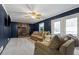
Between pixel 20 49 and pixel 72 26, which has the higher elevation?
pixel 72 26

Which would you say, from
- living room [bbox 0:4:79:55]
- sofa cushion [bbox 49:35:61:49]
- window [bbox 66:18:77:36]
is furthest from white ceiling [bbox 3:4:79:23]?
sofa cushion [bbox 49:35:61:49]

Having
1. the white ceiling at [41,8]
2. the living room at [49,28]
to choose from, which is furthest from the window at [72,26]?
the white ceiling at [41,8]

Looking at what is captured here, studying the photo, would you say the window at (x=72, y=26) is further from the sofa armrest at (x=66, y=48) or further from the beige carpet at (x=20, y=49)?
the sofa armrest at (x=66, y=48)

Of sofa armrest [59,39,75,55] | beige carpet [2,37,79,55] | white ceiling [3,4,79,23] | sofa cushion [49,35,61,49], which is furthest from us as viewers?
white ceiling [3,4,79,23]

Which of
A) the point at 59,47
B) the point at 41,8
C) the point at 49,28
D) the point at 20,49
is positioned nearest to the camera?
the point at 59,47

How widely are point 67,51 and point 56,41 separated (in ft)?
1.17

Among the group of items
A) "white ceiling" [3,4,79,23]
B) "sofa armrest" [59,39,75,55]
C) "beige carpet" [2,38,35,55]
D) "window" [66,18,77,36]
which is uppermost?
"white ceiling" [3,4,79,23]

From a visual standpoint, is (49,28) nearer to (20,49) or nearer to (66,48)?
(20,49)

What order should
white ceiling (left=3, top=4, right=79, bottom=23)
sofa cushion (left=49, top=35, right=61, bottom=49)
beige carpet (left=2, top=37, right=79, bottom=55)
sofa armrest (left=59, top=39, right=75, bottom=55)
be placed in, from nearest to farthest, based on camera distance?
sofa armrest (left=59, top=39, right=75, bottom=55)
sofa cushion (left=49, top=35, right=61, bottom=49)
beige carpet (left=2, top=37, right=79, bottom=55)
white ceiling (left=3, top=4, right=79, bottom=23)

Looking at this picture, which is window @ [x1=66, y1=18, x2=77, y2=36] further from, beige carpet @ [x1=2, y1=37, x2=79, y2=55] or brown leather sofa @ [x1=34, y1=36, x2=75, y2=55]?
brown leather sofa @ [x1=34, y1=36, x2=75, y2=55]

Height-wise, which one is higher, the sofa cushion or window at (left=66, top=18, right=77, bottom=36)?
window at (left=66, top=18, right=77, bottom=36)

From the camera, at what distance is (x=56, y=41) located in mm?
2461

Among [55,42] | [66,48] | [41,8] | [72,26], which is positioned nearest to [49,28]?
[41,8]

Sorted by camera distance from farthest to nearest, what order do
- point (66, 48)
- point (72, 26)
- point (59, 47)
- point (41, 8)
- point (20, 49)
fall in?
point (20, 49) → point (41, 8) → point (72, 26) → point (59, 47) → point (66, 48)
